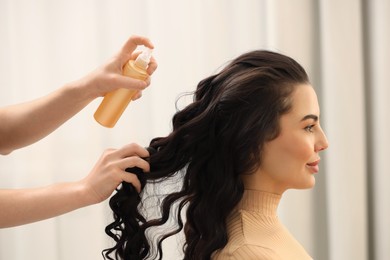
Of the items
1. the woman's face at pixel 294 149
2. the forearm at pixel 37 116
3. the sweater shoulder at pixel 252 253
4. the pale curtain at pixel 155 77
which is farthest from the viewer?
the pale curtain at pixel 155 77

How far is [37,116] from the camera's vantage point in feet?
4.61

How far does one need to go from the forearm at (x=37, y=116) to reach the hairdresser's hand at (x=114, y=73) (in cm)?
5

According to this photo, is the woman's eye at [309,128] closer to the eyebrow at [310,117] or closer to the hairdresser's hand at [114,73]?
the eyebrow at [310,117]

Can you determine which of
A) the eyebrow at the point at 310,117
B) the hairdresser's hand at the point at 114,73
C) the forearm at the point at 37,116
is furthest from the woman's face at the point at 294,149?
the forearm at the point at 37,116

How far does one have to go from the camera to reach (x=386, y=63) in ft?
6.25

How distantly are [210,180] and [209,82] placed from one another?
225mm

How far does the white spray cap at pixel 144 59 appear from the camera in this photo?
120cm

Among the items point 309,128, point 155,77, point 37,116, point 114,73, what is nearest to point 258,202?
point 309,128

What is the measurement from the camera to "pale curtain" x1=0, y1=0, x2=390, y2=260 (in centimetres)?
196

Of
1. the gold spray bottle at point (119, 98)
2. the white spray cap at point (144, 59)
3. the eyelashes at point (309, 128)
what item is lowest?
the eyelashes at point (309, 128)

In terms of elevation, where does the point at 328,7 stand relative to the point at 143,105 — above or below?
above

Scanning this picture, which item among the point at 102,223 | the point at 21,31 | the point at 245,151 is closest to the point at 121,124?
the point at 102,223

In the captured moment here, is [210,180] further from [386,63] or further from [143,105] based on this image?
[386,63]

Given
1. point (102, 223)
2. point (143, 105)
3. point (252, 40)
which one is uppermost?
point (252, 40)
